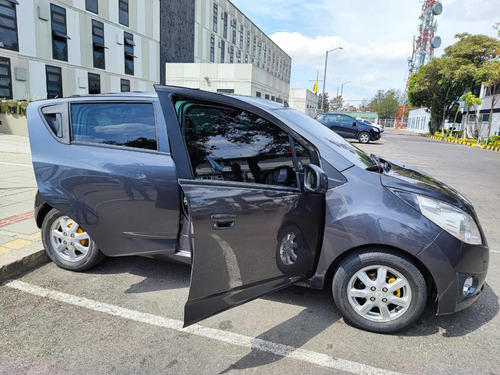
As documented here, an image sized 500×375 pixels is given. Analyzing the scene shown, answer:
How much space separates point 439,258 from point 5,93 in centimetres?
2424

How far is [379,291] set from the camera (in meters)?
2.67

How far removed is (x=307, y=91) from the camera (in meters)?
56.1

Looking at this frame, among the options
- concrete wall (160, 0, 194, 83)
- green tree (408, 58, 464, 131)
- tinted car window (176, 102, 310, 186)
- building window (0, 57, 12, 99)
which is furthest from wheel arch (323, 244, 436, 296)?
green tree (408, 58, 464, 131)

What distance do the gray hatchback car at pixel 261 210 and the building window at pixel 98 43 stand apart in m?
27.7

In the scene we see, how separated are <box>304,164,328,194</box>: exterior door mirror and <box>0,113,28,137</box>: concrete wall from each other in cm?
1532

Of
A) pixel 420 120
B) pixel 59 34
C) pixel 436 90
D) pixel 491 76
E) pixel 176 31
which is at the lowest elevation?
pixel 420 120

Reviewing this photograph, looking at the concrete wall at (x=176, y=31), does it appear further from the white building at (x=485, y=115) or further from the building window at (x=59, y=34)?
the white building at (x=485, y=115)

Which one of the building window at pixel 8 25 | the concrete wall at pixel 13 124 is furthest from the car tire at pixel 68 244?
the building window at pixel 8 25

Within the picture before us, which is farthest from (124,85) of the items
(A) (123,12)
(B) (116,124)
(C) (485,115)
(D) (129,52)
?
(C) (485,115)

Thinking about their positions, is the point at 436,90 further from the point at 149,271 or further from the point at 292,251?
the point at 292,251

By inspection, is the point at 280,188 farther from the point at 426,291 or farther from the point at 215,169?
the point at 426,291

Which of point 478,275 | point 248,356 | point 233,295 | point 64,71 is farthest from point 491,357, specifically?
point 64,71

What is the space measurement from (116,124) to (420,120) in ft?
233

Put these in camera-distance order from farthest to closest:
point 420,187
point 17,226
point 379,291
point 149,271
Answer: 1. point 17,226
2. point 149,271
3. point 420,187
4. point 379,291
